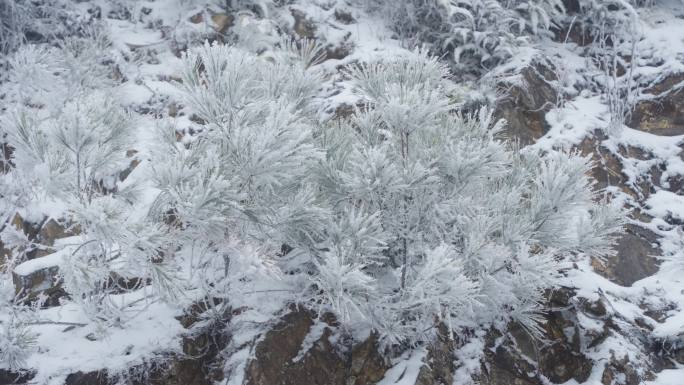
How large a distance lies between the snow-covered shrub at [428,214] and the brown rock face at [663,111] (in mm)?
3098

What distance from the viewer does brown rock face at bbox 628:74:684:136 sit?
566 centimetres

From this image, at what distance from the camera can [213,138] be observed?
113 inches

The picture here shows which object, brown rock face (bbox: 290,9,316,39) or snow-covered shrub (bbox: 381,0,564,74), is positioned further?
brown rock face (bbox: 290,9,316,39)

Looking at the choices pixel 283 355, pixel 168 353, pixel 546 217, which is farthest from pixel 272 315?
pixel 546 217

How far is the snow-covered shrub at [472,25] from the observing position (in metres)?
6.09

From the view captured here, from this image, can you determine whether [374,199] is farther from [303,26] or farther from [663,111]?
[663,111]

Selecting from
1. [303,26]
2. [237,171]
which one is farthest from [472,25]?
[237,171]

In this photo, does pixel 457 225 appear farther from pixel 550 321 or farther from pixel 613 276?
pixel 613 276

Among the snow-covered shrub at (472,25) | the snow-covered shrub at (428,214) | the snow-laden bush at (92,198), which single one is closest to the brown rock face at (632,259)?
the snow-covered shrub at (428,214)

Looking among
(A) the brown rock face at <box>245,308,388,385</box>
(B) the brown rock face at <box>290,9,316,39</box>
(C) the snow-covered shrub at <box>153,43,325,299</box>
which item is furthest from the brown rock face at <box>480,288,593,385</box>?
(B) the brown rock face at <box>290,9,316,39</box>

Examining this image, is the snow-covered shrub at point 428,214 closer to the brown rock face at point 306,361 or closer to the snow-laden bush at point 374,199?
the snow-laden bush at point 374,199

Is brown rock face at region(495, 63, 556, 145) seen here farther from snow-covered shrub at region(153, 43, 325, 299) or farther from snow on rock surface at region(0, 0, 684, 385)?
snow-covered shrub at region(153, 43, 325, 299)

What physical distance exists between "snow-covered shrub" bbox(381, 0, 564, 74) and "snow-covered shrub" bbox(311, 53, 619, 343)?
325cm

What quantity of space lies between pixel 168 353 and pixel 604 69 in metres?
6.50
